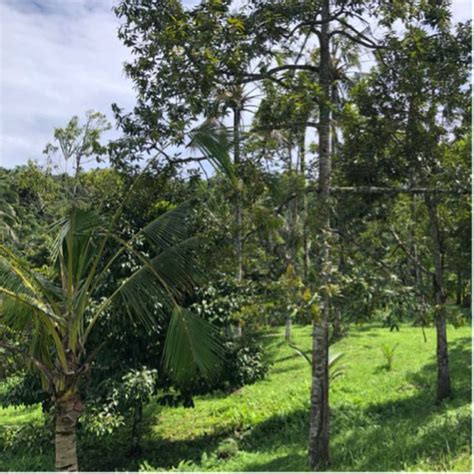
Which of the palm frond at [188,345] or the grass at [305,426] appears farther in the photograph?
the grass at [305,426]

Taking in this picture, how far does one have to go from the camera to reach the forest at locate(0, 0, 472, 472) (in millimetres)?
5328

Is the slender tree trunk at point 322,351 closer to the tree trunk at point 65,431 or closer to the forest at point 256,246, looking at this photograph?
the forest at point 256,246

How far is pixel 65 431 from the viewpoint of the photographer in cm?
532

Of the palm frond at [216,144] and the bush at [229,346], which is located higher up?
the palm frond at [216,144]

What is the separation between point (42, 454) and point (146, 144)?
6.83 meters

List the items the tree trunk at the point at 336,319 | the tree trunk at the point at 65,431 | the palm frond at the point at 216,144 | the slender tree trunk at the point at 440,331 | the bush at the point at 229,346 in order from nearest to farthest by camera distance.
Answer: the palm frond at the point at 216,144, the tree trunk at the point at 65,431, the tree trunk at the point at 336,319, the bush at the point at 229,346, the slender tree trunk at the point at 440,331

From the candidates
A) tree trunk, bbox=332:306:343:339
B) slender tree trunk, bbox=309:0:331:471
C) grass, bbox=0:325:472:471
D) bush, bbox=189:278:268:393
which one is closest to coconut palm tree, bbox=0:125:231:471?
slender tree trunk, bbox=309:0:331:471

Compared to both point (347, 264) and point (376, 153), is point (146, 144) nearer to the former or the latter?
point (347, 264)

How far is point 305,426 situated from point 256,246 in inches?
165

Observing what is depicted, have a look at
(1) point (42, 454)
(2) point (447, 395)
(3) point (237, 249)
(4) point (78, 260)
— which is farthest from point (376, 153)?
(1) point (42, 454)

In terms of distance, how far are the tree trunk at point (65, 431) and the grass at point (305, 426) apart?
2.30m

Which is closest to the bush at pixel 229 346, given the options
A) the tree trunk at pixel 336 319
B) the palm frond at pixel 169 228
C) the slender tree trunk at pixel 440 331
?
the tree trunk at pixel 336 319

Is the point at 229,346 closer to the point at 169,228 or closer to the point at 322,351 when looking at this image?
the point at 322,351

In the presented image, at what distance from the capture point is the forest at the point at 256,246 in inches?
210
